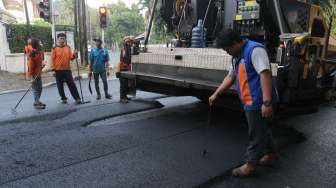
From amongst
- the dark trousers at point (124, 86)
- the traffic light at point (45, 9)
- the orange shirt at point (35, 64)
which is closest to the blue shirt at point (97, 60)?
the orange shirt at point (35, 64)

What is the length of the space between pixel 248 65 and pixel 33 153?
2.74 m

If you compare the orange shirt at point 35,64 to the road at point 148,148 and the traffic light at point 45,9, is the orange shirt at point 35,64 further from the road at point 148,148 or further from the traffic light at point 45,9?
the traffic light at point 45,9

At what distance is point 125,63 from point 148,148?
142 inches

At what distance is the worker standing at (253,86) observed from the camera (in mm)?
3422

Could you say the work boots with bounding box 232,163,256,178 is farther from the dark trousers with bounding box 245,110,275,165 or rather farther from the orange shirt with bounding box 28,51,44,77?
the orange shirt with bounding box 28,51,44,77

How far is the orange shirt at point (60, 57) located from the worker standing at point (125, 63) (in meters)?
1.19

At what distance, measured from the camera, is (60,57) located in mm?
7922

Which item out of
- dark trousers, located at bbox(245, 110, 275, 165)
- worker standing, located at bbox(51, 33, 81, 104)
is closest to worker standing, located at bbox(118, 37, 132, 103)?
worker standing, located at bbox(51, 33, 81, 104)

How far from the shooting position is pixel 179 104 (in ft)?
25.3

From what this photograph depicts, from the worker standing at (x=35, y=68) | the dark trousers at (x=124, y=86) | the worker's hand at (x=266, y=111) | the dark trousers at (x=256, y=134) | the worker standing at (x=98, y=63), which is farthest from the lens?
the worker standing at (x=98, y=63)

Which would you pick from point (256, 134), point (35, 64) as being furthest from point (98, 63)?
point (256, 134)

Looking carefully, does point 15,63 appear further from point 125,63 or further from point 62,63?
point 125,63

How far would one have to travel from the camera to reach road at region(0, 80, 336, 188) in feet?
11.9

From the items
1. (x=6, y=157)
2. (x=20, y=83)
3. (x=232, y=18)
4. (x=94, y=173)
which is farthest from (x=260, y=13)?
(x=20, y=83)
